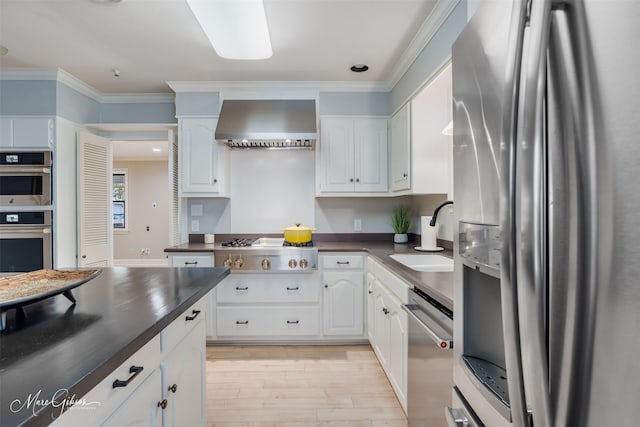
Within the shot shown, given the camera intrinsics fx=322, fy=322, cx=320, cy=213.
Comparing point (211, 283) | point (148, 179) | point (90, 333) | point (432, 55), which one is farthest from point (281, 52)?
point (148, 179)

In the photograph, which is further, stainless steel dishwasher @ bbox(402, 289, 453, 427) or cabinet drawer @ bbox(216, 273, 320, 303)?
cabinet drawer @ bbox(216, 273, 320, 303)

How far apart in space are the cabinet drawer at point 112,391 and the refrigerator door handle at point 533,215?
86 cm

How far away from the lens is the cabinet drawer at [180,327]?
44.3 inches

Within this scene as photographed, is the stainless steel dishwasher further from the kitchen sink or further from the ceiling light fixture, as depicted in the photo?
the ceiling light fixture

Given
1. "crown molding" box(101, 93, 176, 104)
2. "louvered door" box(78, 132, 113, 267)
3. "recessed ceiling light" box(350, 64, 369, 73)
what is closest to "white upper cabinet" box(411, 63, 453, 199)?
"recessed ceiling light" box(350, 64, 369, 73)

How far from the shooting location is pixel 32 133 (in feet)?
9.61

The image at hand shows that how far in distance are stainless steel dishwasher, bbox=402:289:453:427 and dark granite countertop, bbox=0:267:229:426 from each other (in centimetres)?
95

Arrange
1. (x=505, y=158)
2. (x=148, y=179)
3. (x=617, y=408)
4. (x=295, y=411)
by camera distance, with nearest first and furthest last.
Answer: (x=617, y=408) < (x=505, y=158) < (x=295, y=411) < (x=148, y=179)

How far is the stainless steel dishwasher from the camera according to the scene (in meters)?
1.19

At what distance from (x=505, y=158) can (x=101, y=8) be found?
2558mm

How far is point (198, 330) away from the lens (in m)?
1.53

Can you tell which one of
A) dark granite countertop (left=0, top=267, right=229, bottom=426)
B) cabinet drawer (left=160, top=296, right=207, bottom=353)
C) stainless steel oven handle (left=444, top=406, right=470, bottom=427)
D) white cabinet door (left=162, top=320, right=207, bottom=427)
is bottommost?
white cabinet door (left=162, top=320, right=207, bottom=427)

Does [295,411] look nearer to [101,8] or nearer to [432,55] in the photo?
[432,55]

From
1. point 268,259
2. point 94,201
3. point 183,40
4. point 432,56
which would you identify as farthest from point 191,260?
point 432,56
